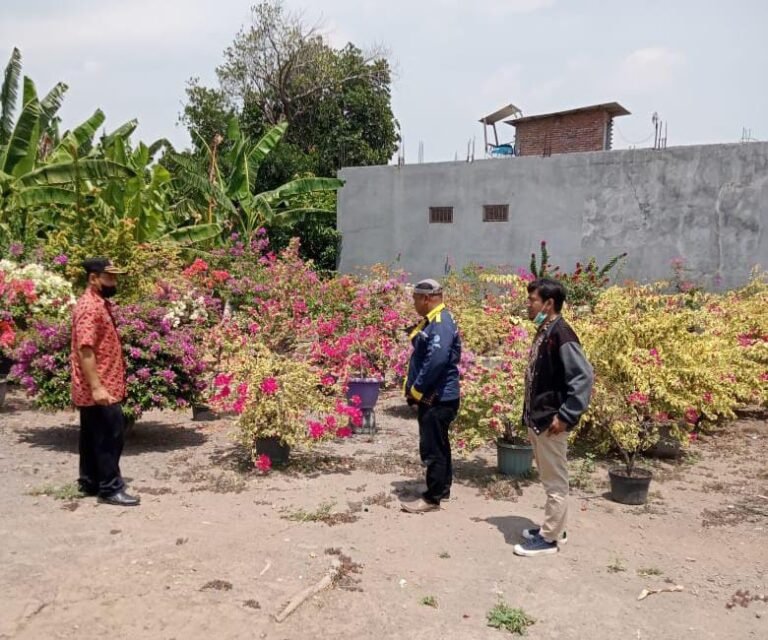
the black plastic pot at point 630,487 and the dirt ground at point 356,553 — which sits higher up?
the black plastic pot at point 630,487

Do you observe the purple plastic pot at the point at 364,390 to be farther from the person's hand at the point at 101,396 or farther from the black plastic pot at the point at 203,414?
the person's hand at the point at 101,396

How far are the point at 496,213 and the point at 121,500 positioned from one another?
1351cm

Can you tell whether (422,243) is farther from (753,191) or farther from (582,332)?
(582,332)

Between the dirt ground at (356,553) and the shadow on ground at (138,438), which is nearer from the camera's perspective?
the dirt ground at (356,553)

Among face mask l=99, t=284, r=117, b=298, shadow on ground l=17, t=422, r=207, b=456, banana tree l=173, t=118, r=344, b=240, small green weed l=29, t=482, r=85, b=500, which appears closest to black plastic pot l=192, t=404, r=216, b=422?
shadow on ground l=17, t=422, r=207, b=456

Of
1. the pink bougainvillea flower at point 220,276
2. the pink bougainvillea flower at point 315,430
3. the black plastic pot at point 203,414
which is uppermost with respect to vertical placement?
the pink bougainvillea flower at point 220,276

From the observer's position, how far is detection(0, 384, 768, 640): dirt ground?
13.2ft

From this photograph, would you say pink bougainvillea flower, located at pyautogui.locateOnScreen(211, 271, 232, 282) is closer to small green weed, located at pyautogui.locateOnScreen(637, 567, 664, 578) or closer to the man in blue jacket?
the man in blue jacket

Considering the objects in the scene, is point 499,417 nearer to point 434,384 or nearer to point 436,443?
point 436,443

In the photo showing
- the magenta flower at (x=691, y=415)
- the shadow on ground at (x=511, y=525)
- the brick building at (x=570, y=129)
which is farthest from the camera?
the brick building at (x=570, y=129)

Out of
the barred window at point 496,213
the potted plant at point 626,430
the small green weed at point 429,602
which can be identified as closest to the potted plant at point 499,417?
the potted plant at point 626,430

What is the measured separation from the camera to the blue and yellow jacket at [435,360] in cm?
567

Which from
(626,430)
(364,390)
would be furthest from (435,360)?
(364,390)

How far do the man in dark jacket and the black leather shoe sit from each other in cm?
287
